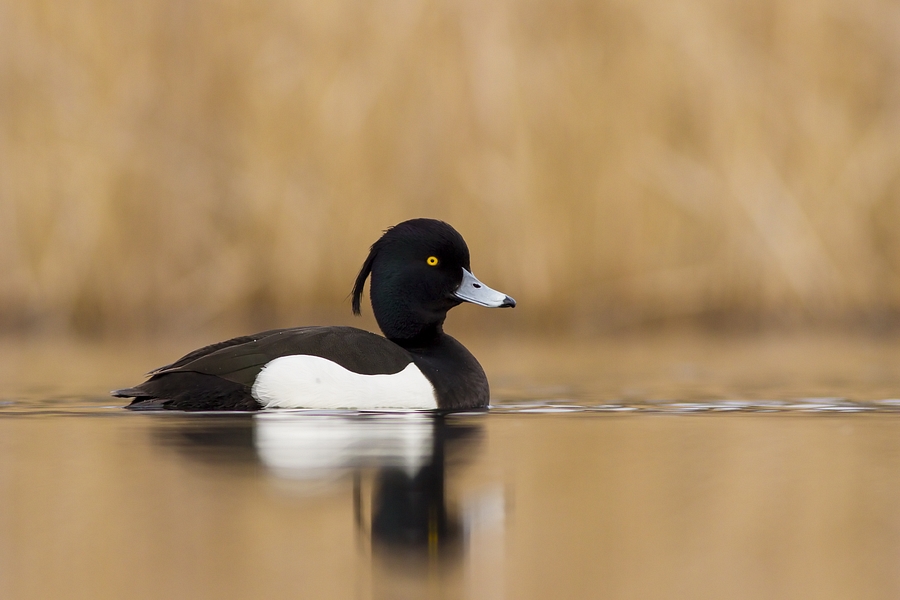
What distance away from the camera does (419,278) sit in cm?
528

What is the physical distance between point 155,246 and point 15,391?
2.60 metres

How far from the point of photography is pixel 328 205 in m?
7.87

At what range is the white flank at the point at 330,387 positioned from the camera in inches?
191

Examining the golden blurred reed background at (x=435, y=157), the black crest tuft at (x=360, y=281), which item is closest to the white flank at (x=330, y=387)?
the black crest tuft at (x=360, y=281)

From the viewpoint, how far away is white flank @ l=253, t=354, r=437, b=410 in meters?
4.85

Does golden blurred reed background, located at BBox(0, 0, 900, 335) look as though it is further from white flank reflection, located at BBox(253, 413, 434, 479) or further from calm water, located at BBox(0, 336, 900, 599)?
white flank reflection, located at BBox(253, 413, 434, 479)

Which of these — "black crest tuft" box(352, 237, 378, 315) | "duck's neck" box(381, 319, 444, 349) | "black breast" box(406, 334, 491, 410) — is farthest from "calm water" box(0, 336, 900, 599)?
"black crest tuft" box(352, 237, 378, 315)

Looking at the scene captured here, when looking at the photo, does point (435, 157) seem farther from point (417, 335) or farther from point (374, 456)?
point (374, 456)

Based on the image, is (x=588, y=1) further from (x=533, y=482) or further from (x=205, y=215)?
(x=533, y=482)

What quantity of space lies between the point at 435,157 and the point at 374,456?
4310mm

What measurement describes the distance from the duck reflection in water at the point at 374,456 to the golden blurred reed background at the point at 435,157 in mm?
3213

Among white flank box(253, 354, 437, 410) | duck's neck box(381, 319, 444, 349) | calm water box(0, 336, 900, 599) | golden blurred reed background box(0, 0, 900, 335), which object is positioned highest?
golden blurred reed background box(0, 0, 900, 335)

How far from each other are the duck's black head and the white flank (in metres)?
0.45

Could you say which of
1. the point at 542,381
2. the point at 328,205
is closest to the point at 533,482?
the point at 542,381
